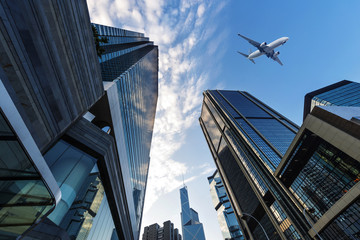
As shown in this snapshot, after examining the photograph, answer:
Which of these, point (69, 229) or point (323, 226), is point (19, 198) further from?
point (323, 226)

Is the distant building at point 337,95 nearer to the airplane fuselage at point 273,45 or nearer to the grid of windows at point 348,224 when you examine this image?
the airplane fuselage at point 273,45

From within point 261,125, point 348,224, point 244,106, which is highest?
point 244,106

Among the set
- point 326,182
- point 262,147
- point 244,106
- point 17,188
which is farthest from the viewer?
point 244,106

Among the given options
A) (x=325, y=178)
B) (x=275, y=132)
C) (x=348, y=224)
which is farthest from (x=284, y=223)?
(x=275, y=132)

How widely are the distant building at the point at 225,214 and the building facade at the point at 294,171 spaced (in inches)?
1452

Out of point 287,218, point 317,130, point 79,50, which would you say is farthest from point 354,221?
point 79,50

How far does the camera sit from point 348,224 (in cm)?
2398

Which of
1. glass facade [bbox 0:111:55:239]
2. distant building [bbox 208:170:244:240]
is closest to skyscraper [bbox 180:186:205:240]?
distant building [bbox 208:170:244:240]

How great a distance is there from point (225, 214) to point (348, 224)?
97.1m

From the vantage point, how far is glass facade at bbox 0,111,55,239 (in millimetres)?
4703

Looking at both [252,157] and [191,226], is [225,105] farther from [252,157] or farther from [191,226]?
[191,226]

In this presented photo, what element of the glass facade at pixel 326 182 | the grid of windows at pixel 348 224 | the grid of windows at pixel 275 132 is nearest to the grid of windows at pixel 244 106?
the grid of windows at pixel 275 132

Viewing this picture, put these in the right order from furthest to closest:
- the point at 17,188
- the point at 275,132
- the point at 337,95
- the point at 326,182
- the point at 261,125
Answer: the point at 261,125 → the point at 275,132 → the point at 337,95 → the point at 326,182 → the point at 17,188

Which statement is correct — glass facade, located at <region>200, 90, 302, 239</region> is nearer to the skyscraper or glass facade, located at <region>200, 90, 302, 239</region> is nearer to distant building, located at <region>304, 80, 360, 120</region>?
distant building, located at <region>304, 80, 360, 120</region>
